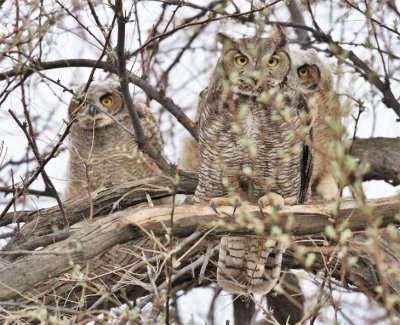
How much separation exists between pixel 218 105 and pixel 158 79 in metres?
2.63

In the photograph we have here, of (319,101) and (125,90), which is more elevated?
(319,101)

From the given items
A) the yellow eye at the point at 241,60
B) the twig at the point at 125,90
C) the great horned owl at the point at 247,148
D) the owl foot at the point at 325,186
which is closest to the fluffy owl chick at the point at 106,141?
the twig at the point at 125,90

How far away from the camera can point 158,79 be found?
6555mm

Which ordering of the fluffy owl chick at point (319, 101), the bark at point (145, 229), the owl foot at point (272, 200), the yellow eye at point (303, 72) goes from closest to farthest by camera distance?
the bark at point (145, 229), the owl foot at point (272, 200), the fluffy owl chick at point (319, 101), the yellow eye at point (303, 72)

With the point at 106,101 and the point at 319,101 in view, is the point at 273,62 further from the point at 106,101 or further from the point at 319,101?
the point at 106,101

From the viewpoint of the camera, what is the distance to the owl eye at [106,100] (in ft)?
18.9

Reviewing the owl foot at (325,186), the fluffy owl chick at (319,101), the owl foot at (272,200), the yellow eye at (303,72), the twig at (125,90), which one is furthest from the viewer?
the yellow eye at (303,72)

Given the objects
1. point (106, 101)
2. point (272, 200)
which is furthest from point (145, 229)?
point (106, 101)

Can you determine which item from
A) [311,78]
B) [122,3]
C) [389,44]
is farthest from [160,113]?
[122,3]

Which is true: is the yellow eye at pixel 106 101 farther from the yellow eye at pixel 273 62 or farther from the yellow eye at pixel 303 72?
the yellow eye at pixel 273 62

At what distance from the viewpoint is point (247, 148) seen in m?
3.80

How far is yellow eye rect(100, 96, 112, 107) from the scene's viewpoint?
5.77 m

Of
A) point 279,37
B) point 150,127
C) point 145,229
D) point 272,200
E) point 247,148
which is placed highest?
point 279,37

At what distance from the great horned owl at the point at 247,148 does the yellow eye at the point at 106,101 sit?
170 cm
